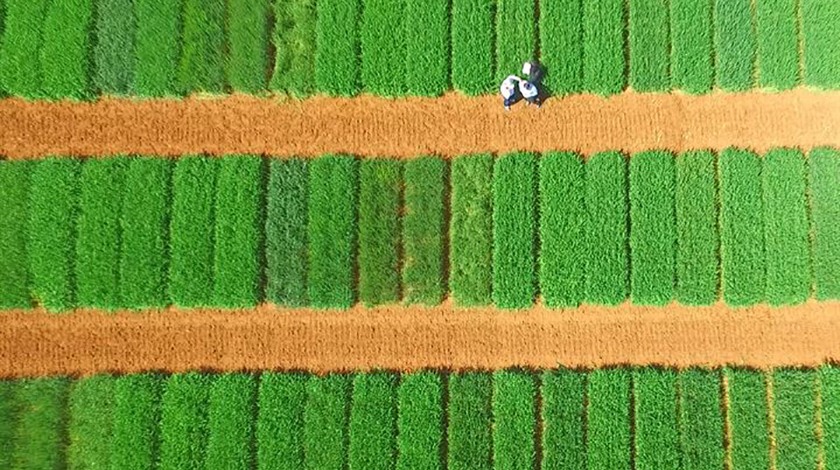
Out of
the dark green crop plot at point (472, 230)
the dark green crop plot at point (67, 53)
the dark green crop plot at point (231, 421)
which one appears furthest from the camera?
the dark green crop plot at point (67, 53)

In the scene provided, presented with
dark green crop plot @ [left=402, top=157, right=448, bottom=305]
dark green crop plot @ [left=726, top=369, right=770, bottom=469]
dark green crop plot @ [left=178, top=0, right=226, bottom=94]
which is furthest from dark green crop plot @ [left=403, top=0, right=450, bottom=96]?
dark green crop plot @ [left=726, top=369, right=770, bottom=469]

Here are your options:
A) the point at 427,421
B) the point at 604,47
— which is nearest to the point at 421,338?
the point at 427,421

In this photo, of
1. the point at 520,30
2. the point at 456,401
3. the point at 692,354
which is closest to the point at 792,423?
the point at 692,354

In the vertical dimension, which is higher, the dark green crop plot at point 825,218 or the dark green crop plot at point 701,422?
the dark green crop plot at point 825,218

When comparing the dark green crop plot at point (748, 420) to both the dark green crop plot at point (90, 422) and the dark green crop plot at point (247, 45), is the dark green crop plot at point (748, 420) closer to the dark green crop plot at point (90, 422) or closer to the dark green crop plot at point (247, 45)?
the dark green crop plot at point (247, 45)

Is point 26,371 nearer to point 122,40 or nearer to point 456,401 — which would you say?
point 122,40

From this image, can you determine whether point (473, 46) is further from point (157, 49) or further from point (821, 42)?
point (821, 42)

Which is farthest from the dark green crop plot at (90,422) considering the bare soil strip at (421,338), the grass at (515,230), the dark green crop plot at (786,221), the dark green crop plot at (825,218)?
the dark green crop plot at (825,218)
